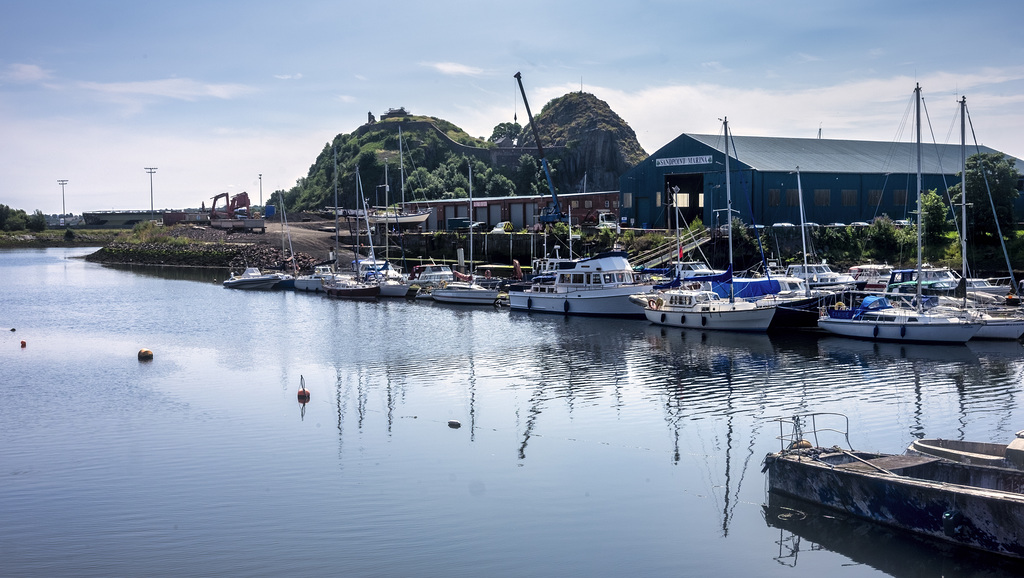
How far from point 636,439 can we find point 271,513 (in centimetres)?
1005

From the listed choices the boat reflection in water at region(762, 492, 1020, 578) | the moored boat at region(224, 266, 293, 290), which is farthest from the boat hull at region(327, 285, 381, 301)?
the boat reflection in water at region(762, 492, 1020, 578)

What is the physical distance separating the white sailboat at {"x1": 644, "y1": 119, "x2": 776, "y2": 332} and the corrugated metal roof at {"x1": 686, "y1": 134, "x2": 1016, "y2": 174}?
72.7ft

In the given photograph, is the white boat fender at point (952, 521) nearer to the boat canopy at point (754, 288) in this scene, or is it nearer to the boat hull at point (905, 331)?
the boat hull at point (905, 331)

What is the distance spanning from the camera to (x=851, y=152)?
242ft

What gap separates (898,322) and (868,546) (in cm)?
2426

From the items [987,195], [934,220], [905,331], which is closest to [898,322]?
[905,331]

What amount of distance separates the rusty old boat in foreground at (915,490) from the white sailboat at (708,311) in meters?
23.9

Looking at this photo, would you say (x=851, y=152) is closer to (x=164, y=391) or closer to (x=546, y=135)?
(x=164, y=391)

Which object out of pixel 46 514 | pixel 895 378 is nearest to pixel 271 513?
pixel 46 514

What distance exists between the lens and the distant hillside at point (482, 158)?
407 ft

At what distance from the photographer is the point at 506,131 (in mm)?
154875

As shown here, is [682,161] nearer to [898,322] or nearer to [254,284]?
[898,322]

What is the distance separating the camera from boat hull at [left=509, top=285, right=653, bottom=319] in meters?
48.6

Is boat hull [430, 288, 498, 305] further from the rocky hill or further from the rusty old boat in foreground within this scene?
the rocky hill
